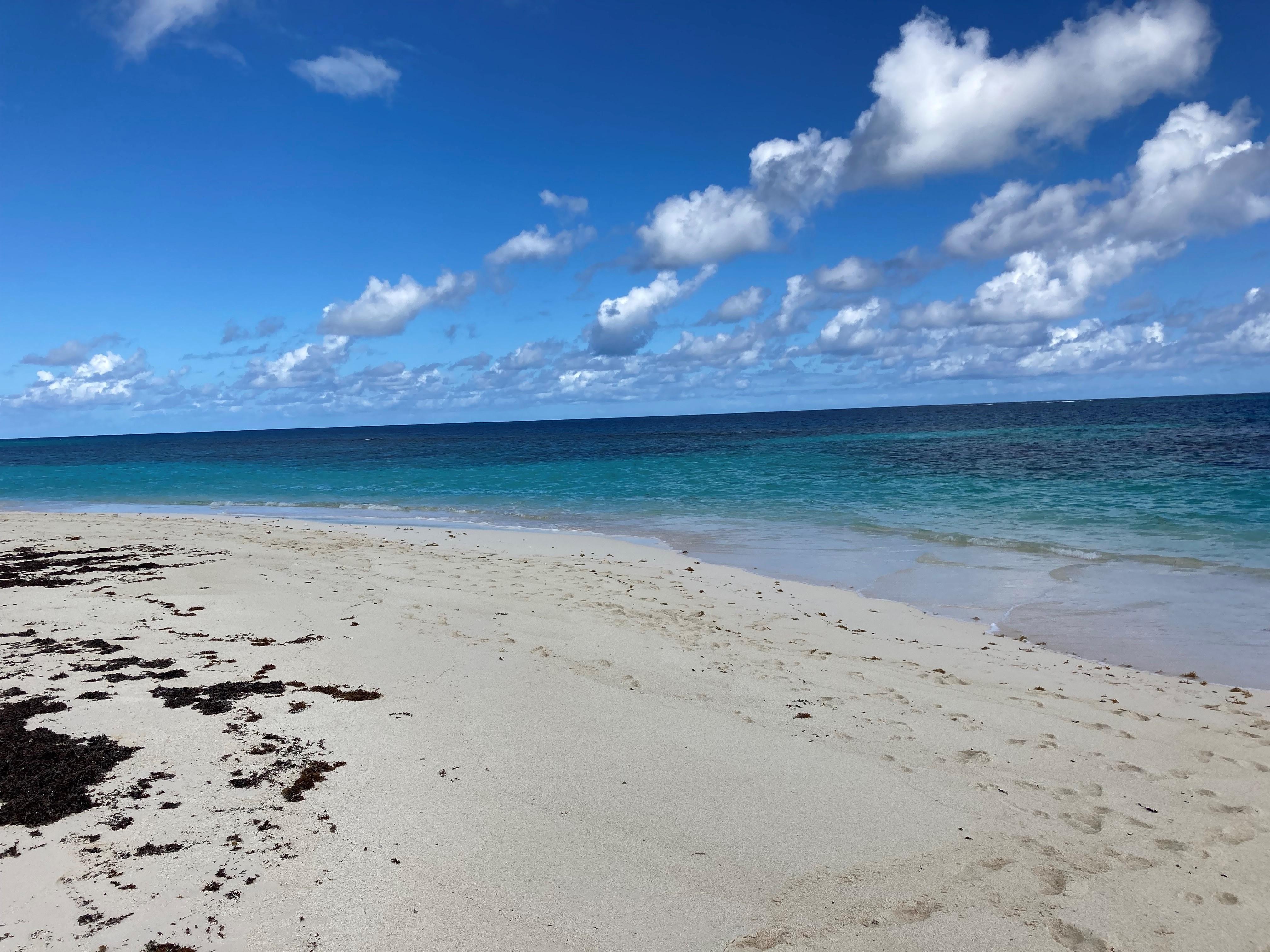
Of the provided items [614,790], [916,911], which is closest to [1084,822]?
[916,911]

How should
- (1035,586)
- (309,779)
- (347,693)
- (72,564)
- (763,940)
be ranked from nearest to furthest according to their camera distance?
(763,940) < (309,779) < (347,693) < (1035,586) < (72,564)

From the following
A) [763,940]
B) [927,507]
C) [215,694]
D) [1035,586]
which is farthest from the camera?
[927,507]

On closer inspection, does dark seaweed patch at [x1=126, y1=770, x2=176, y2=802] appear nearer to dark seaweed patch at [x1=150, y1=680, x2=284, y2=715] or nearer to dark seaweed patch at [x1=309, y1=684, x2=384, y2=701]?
dark seaweed patch at [x1=150, y1=680, x2=284, y2=715]

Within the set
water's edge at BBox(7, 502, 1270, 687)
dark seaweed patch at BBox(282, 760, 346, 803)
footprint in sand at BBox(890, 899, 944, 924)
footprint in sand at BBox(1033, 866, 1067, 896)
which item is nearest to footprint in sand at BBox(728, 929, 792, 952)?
footprint in sand at BBox(890, 899, 944, 924)

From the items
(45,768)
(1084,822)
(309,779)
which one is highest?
(45,768)

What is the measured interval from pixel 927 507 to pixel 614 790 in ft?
63.7

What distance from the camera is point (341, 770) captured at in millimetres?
4883

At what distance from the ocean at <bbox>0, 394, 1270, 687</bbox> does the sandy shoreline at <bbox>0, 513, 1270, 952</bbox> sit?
2.41m

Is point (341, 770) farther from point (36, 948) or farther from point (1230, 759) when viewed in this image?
point (1230, 759)

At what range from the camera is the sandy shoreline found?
3.56 meters

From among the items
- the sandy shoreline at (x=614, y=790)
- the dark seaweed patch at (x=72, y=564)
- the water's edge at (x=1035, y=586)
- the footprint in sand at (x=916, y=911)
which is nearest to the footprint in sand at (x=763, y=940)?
the sandy shoreline at (x=614, y=790)

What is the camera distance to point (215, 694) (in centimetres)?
614

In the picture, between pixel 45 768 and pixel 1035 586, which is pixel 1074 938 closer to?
pixel 45 768

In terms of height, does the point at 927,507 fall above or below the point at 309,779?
below
